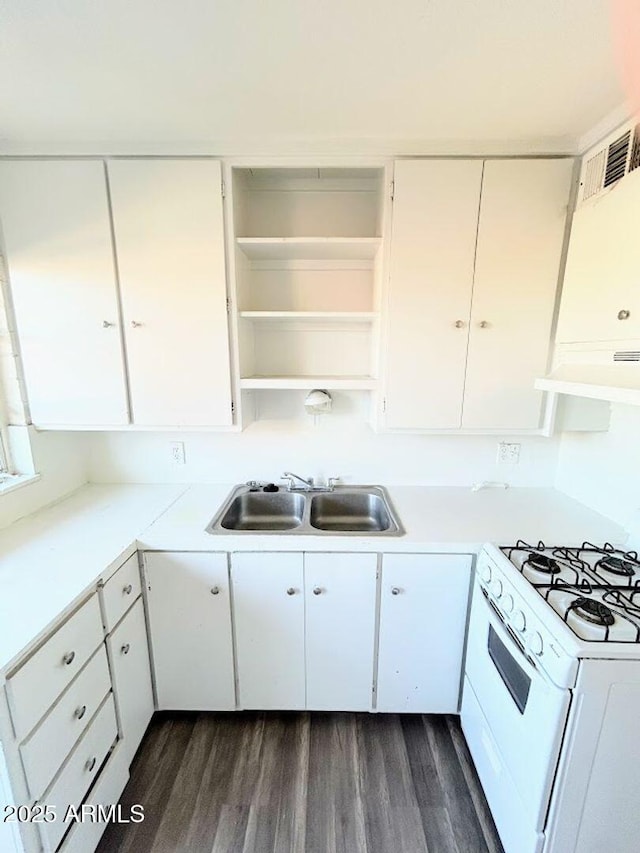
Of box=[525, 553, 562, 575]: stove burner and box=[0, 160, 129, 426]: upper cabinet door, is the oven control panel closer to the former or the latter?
box=[525, 553, 562, 575]: stove burner

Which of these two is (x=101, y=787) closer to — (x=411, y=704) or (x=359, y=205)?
(x=411, y=704)

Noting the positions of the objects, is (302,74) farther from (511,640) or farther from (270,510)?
(511,640)

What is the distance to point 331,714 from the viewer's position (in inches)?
66.9

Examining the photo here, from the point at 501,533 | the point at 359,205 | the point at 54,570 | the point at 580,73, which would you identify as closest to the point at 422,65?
the point at 580,73

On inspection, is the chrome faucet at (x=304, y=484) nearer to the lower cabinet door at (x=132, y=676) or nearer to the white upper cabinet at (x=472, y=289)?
the white upper cabinet at (x=472, y=289)

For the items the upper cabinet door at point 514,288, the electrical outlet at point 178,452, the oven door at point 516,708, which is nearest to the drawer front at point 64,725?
the electrical outlet at point 178,452

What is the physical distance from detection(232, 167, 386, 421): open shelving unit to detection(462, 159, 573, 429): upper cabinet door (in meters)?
0.46

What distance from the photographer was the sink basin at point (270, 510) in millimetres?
1936

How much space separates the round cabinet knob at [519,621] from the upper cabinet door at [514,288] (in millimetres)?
822

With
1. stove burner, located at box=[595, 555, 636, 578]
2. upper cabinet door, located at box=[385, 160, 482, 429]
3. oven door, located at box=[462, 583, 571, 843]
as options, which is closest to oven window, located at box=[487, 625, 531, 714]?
oven door, located at box=[462, 583, 571, 843]

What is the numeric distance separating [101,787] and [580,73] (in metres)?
2.81

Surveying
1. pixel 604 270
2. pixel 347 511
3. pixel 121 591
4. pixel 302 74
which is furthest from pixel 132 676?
pixel 604 270

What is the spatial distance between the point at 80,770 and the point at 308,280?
2.13m

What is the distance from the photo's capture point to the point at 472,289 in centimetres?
158
